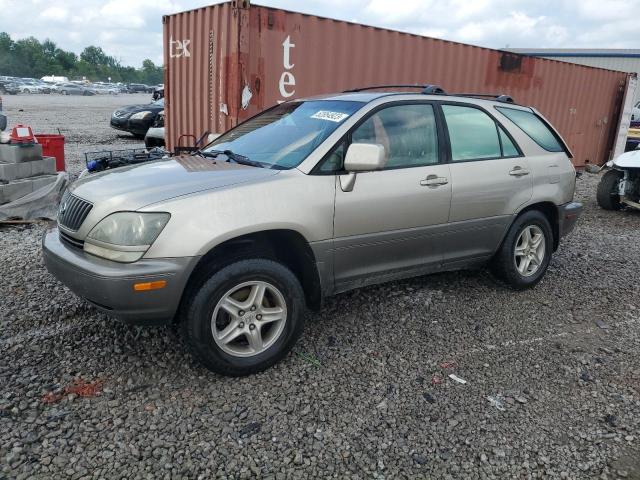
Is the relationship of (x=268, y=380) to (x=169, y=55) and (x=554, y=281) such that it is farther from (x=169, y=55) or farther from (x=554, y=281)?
(x=169, y=55)

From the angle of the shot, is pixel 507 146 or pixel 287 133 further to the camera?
pixel 507 146

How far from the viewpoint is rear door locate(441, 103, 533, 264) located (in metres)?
3.99

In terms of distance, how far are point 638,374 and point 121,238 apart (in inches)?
127

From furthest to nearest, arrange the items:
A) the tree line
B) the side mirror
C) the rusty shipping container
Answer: the tree line → the rusty shipping container → the side mirror

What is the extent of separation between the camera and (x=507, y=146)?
4.38m

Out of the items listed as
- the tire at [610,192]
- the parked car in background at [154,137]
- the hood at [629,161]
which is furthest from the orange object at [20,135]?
the tire at [610,192]

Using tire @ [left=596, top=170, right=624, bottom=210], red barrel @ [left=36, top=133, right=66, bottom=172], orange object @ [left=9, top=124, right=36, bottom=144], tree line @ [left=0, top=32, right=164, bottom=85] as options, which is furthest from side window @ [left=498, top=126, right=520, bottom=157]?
tree line @ [left=0, top=32, right=164, bottom=85]

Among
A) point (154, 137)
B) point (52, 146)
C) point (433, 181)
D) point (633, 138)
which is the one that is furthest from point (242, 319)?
point (633, 138)

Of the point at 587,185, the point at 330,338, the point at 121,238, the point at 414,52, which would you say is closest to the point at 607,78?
the point at 587,185

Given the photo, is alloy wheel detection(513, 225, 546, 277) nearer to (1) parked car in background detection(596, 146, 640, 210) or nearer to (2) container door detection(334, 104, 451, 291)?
(2) container door detection(334, 104, 451, 291)

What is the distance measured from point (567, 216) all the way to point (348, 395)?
9.61ft

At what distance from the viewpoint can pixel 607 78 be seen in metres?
13.3

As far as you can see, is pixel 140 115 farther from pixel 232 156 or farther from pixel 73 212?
pixel 73 212

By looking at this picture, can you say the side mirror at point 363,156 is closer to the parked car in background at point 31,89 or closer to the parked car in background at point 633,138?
the parked car in background at point 633,138
